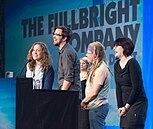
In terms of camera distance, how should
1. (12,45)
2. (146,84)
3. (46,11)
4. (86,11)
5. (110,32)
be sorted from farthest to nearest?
(12,45)
(46,11)
(86,11)
(110,32)
(146,84)

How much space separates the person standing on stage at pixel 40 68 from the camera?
11.7ft

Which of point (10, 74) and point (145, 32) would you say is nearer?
point (10, 74)

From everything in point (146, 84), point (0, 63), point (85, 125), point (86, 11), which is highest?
point (86, 11)

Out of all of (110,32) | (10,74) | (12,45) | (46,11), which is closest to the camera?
(10,74)

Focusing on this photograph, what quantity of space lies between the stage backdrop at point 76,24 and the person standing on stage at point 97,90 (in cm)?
199

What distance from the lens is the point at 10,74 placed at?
3.22 m

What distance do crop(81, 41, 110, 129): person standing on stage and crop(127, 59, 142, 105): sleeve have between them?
35 cm

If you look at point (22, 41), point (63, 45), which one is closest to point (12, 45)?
point (22, 41)

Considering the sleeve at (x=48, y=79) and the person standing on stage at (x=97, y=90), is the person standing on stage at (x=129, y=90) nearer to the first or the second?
the person standing on stage at (x=97, y=90)

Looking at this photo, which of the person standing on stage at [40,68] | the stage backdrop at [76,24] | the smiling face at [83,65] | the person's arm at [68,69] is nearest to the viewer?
the person's arm at [68,69]

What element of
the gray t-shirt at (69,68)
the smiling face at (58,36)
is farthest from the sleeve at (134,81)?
the smiling face at (58,36)

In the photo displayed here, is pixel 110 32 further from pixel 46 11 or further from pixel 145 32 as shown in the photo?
pixel 46 11

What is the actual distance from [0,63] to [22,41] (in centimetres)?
65

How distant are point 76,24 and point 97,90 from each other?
3.23 meters
